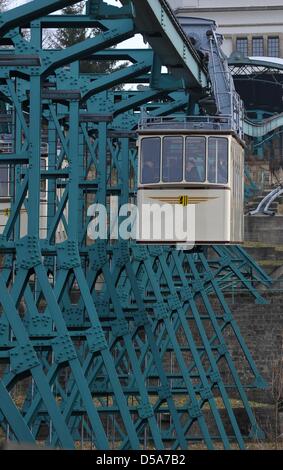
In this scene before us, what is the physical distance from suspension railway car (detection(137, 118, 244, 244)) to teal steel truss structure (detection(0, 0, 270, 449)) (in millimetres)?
1299

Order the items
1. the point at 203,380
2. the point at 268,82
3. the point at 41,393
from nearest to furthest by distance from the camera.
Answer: the point at 41,393
the point at 203,380
the point at 268,82

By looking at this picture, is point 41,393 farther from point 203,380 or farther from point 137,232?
point 203,380

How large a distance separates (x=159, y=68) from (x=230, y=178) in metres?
2.65

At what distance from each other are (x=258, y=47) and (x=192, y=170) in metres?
57.2

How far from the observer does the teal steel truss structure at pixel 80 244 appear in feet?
94.9

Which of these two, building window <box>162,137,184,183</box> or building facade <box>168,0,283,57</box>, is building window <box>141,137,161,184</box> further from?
building facade <box>168,0,283,57</box>

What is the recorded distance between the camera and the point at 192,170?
35125mm

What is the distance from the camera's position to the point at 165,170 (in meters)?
35.3

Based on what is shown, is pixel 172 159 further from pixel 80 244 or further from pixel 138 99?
pixel 80 244

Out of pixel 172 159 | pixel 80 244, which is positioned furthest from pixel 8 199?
pixel 172 159

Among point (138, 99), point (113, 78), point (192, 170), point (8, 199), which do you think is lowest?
point (8, 199)

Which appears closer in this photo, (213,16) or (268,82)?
(268,82)

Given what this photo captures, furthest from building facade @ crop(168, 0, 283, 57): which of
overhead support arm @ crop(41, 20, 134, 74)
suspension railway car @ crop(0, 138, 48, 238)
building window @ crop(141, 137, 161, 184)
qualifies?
overhead support arm @ crop(41, 20, 134, 74)
